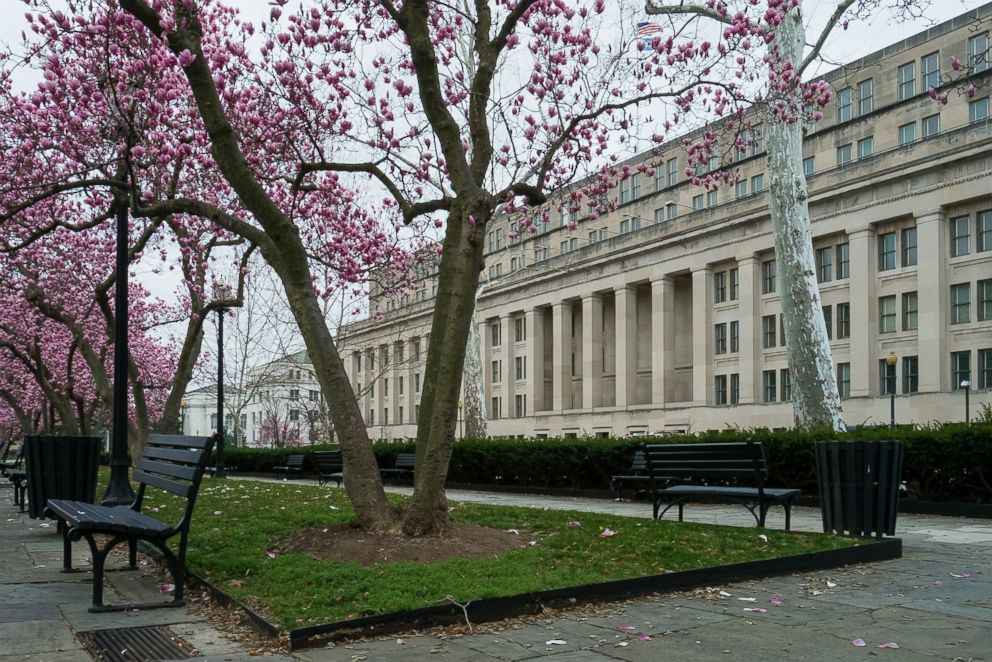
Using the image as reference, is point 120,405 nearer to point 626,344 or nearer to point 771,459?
point 771,459

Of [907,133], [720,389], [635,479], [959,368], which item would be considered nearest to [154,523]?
[635,479]

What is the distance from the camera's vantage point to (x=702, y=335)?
6122cm

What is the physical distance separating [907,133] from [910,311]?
34.0ft

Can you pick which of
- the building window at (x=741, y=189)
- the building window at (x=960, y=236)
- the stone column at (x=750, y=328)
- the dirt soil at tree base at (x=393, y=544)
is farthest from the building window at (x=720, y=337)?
the dirt soil at tree base at (x=393, y=544)

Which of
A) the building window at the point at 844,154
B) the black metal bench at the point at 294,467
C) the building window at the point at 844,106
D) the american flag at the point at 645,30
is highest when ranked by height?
the building window at the point at 844,106

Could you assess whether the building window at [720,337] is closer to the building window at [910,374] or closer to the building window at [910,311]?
the building window at [910,311]

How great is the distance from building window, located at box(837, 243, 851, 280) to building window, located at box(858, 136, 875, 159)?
5407 mm

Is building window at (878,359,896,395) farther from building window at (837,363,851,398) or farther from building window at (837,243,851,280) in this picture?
building window at (837,243,851,280)

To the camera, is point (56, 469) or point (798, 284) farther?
point (798, 284)

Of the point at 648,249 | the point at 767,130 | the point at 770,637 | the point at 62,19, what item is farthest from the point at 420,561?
the point at 648,249

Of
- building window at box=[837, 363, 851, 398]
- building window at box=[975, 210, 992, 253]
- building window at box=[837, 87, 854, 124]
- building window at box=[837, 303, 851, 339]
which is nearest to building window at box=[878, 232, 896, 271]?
building window at box=[837, 303, 851, 339]

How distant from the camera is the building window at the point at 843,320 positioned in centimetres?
5247

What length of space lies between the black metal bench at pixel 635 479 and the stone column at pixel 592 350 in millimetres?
52766

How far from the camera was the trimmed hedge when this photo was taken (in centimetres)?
1402
